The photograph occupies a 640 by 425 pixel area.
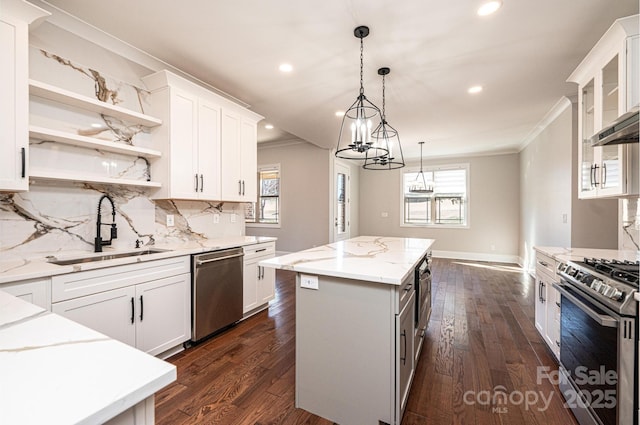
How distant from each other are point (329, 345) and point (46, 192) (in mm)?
2375

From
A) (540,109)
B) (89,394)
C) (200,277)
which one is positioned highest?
(540,109)

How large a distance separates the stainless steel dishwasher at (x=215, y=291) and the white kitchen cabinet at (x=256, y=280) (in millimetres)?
120

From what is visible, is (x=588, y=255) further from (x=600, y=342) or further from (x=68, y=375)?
(x=68, y=375)

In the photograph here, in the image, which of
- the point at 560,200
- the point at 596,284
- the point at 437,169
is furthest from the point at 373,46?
the point at 437,169

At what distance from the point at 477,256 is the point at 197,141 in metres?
6.78

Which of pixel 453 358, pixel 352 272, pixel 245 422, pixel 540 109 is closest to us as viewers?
pixel 352 272

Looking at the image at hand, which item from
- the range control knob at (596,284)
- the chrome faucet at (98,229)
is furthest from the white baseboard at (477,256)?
the chrome faucet at (98,229)

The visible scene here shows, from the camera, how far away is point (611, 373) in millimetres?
1370

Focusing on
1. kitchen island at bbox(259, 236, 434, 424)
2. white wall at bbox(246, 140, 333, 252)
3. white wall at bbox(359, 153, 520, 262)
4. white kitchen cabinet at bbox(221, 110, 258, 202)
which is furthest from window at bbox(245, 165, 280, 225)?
kitchen island at bbox(259, 236, 434, 424)

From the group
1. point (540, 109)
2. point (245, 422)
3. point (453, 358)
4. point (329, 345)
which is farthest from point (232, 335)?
point (540, 109)

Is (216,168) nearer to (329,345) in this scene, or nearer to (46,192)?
(46,192)

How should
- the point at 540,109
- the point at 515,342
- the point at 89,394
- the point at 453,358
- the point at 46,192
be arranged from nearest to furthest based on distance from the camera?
the point at 89,394
the point at 46,192
the point at 453,358
the point at 515,342
the point at 540,109

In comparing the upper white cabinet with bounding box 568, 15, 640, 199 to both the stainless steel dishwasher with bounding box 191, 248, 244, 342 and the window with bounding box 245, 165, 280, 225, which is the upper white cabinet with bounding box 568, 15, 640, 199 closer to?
the stainless steel dishwasher with bounding box 191, 248, 244, 342

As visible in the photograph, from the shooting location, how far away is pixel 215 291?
8.98 feet
